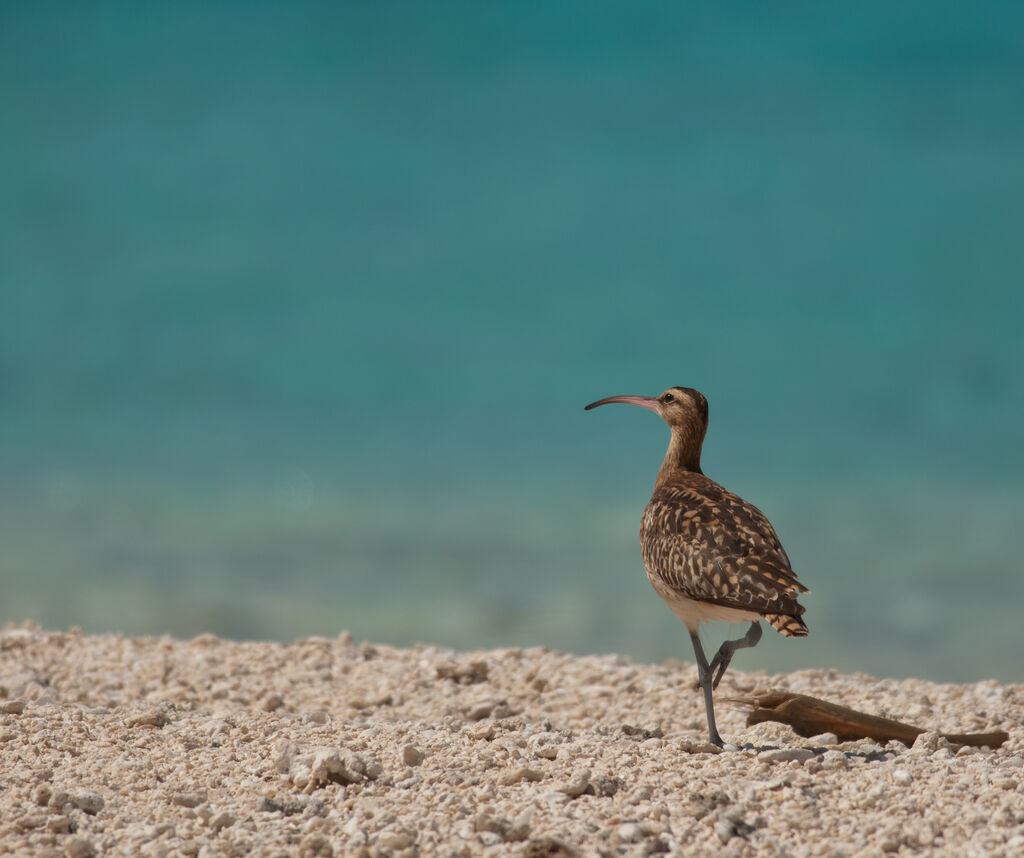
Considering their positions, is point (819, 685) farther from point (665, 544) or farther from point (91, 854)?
point (91, 854)

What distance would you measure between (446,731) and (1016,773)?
4.14m

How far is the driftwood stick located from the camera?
977 centimetres

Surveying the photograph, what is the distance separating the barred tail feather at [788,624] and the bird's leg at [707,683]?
2.92 feet

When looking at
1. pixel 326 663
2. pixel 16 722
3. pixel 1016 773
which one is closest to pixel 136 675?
pixel 326 663

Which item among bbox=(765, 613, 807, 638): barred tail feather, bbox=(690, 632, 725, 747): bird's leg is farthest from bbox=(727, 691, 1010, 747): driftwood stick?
bbox=(765, 613, 807, 638): barred tail feather

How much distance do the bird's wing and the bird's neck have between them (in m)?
0.78

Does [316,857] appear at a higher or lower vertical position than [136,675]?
lower

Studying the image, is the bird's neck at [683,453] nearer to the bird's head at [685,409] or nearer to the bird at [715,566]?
the bird's head at [685,409]

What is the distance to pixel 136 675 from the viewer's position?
14.3 metres

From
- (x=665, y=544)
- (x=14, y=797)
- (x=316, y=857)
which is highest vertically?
(x=665, y=544)

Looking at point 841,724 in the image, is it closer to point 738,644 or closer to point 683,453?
point 738,644

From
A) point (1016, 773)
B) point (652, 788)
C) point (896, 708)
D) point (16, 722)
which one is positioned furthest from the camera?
point (896, 708)

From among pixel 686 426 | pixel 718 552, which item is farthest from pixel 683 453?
pixel 718 552

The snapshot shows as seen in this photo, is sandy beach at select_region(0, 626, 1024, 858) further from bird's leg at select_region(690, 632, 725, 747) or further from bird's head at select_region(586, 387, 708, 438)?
bird's head at select_region(586, 387, 708, 438)
